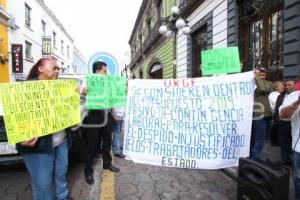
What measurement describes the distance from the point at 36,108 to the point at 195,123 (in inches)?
72.2

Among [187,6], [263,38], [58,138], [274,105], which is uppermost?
[187,6]

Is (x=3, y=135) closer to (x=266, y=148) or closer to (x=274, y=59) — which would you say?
(x=266, y=148)

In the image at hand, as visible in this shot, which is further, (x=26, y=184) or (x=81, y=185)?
(x=26, y=184)

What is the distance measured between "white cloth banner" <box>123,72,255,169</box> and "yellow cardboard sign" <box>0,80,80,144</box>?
37.0 inches

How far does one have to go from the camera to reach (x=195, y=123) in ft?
12.4

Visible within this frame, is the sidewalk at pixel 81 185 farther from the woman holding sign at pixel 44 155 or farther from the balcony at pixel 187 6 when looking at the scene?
the balcony at pixel 187 6

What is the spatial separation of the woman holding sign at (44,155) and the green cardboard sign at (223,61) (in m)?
2.64

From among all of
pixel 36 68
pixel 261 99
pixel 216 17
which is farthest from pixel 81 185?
pixel 216 17

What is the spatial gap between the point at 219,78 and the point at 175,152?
1.04 m

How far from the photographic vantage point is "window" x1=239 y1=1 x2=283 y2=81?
712 cm

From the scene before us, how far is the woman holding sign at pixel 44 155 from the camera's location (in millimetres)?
2848

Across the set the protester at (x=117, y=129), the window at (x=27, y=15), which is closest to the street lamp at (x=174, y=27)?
the protester at (x=117, y=129)

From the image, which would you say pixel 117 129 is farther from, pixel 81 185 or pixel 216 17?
pixel 216 17

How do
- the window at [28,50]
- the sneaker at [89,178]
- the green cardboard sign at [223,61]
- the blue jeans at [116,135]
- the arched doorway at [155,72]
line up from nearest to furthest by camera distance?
the sneaker at [89,178] < the green cardboard sign at [223,61] < the blue jeans at [116,135] < the window at [28,50] < the arched doorway at [155,72]
